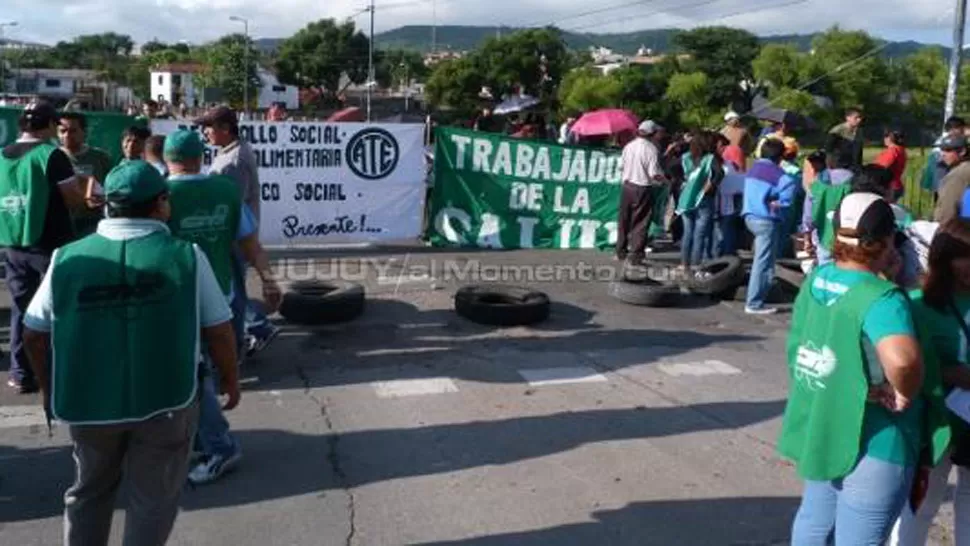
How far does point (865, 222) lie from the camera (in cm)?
318

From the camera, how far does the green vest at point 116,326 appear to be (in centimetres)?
321

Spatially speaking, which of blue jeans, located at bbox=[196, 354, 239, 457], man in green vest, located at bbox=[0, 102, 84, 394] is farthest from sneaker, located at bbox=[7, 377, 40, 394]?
blue jeans, located at bbox=[196, 354, 239, 457]

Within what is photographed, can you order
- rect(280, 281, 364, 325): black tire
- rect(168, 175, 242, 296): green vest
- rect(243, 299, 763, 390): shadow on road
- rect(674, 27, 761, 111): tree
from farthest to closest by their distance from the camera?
rect(674, 27, 761, 111): tree < rect(280, 281, 364, 325): black tire < rect(243, 299, 763, 390): shadow on road < rect(168, 175, 242, 296): green vest

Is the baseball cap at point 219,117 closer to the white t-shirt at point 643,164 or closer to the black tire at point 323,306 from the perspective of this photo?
the black tire at point 323,306

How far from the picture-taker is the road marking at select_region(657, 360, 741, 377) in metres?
7.55

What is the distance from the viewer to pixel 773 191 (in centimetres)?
916

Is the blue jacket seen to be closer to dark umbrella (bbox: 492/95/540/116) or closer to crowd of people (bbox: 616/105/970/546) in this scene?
crowd of people (bbox: 616/105/970/546)

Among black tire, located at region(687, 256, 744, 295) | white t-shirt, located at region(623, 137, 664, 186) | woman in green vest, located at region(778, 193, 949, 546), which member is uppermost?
white t-shirt, located at region(623, 137, 664, 186)

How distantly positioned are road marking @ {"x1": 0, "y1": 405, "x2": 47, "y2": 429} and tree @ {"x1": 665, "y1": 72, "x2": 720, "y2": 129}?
7354cm

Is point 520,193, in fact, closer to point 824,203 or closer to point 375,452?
point 824,203

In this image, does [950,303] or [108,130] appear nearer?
[950,303]

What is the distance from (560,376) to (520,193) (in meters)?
6.34

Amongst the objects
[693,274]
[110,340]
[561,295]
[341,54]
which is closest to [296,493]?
[110,340]

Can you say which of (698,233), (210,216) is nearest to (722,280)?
(698,233)
